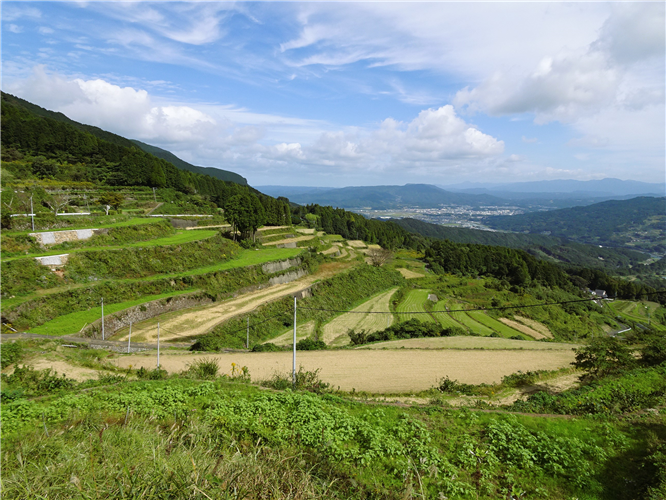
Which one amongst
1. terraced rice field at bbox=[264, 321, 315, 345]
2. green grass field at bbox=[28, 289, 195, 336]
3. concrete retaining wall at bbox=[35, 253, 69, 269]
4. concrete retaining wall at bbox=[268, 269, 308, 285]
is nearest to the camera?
green grass field at bbox=[28, 289, 195, 336]

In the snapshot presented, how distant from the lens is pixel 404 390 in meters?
11.6

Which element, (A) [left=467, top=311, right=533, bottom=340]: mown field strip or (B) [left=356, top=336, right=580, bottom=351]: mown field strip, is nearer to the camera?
(B) [left=356, top=336, right=580, bottom=351]: mown field strip

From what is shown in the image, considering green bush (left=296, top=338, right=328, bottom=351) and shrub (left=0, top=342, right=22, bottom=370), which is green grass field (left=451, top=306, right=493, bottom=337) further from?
shrub (left=0, top=342, right=22, bottom=370)

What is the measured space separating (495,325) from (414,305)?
8039mm

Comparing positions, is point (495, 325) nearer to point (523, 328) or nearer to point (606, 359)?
point (523, 328)

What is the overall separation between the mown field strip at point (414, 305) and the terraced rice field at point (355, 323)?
154cm

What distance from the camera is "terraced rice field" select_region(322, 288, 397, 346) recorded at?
24.4m

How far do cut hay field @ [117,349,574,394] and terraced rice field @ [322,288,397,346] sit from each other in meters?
8.12

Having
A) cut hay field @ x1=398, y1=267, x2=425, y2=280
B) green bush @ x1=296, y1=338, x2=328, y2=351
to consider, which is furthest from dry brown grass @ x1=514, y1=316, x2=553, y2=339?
green bush @ x1=296, y1=338, x2=328, y2=351

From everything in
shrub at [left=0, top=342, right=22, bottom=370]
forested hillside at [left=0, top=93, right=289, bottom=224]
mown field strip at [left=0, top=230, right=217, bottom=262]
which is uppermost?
forested hillside at [left=0, top=93, right=289, bottom=224]

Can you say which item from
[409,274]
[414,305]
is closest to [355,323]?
[414,305]

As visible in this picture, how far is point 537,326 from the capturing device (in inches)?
1368

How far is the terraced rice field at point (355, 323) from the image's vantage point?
80.2 ft

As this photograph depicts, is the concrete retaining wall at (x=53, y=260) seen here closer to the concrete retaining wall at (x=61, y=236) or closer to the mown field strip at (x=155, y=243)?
the mown field strip at (x=155, y=243)
